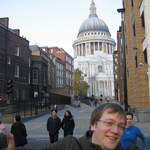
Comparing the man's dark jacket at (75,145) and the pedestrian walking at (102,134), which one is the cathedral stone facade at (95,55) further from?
the man's dark jacket at (75,145)

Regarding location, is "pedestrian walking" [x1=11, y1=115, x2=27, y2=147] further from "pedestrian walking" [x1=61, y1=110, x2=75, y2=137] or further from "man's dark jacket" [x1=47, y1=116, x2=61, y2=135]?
"pedestrian walking" [x1=61, y1=110, x2=75, y2=137]

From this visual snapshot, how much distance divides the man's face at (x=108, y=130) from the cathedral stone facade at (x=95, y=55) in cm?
13102

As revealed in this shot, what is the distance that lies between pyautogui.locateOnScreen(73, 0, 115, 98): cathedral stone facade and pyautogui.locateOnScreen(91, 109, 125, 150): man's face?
131 m

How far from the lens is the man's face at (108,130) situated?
2102 millimetres

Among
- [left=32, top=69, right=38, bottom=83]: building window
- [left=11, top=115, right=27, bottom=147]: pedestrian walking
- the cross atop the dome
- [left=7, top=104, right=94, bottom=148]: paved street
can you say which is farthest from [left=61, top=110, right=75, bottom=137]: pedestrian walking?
the cross atop the dome

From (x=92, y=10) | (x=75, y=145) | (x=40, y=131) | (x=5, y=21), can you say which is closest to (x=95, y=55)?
(x=92, y=10)

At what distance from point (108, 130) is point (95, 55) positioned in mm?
143878

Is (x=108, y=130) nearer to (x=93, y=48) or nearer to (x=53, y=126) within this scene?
(x=53, y=126)

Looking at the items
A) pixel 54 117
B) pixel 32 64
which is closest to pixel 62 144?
pixel 54 117

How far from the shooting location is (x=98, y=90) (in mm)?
134375

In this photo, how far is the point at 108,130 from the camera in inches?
84.3

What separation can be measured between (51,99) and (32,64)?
9309mm

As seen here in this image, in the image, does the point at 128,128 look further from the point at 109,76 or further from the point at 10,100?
the point at 109,76

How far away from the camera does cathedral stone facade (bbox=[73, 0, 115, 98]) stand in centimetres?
13600
